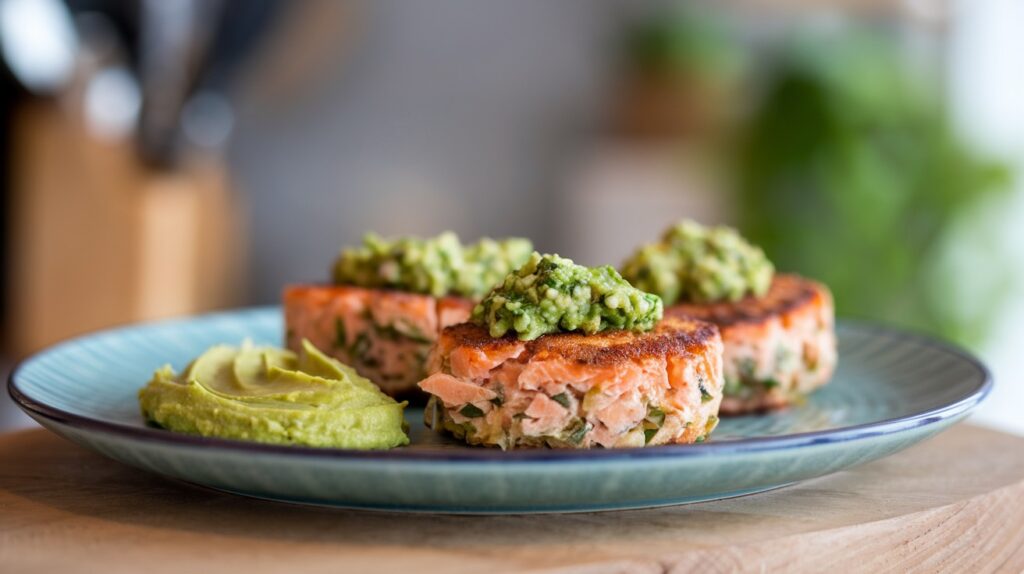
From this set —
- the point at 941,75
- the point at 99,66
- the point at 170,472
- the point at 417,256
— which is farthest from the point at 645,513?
the point at 941,75

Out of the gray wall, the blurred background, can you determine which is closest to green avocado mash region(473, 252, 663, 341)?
the blurred background

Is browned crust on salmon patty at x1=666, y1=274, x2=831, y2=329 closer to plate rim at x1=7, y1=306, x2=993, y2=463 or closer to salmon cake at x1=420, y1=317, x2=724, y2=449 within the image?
salmon cake at x1=420, y1=317, x2=724, y2=449

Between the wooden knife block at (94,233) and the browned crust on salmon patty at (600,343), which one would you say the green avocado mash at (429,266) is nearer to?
the browned crust on salmon patty at (600,343)

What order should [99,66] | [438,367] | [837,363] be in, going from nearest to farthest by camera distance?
[438,367] → [837,363] → [99,66]

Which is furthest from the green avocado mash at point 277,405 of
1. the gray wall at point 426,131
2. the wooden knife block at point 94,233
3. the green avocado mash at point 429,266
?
the gray wall at point 426,131

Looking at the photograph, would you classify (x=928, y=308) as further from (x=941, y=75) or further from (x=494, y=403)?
(x=494, y=403)

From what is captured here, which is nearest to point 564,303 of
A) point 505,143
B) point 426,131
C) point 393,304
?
point 393,304

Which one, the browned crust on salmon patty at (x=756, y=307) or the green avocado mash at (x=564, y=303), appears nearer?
the green avocado mash at (x=564, y=303)
